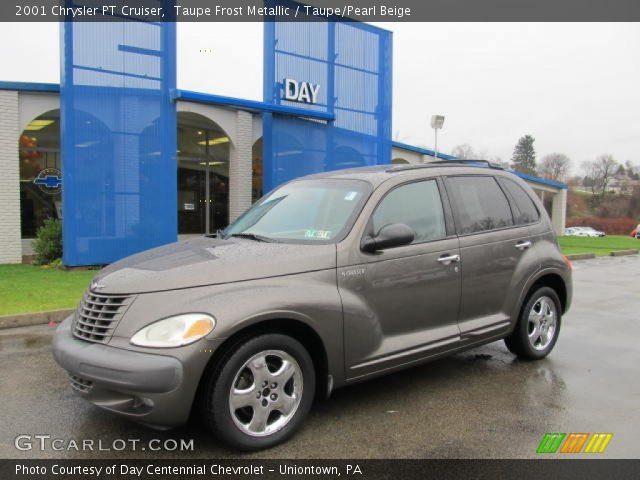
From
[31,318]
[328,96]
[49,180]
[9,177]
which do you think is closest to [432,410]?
[31,318]

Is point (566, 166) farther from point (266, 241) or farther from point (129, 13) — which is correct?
point (266, 241)

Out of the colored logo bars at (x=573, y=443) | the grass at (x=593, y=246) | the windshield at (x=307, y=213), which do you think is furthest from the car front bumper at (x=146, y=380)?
the grass at (x=593, y=246)

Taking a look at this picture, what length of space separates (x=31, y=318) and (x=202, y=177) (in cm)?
1322

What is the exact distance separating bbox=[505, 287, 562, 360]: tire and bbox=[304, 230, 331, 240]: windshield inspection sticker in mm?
2343

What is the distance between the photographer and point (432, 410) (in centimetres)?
418

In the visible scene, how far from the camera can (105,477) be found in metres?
3.14

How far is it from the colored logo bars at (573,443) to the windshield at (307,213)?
1.95 metres

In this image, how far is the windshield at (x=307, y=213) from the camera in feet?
Answer: 13.6

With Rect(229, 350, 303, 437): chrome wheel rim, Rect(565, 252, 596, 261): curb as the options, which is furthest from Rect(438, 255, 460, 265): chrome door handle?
Rect(565, 252, 596, 261): curb

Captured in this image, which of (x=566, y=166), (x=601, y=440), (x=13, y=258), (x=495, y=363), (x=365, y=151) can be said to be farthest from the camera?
(x=566, y=166)

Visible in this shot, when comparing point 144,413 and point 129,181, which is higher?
point 129,181

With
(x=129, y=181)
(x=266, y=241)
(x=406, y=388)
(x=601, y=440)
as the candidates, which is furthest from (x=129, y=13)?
(x=601, y=440)

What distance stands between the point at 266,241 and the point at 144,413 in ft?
4.93

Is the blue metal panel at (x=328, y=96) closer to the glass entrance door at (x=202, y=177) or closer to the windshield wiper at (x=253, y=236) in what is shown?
the glass entrance door at (x=202, y=177)
